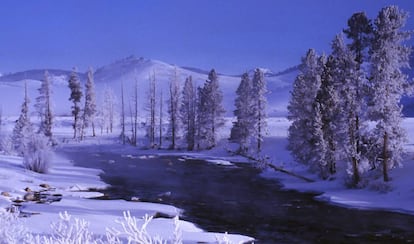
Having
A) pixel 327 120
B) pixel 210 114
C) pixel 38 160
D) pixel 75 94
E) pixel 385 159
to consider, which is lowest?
pixel 38 160

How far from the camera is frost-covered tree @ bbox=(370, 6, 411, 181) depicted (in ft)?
95.0

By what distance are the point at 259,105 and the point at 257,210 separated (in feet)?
136

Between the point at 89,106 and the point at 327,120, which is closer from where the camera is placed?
the point at 327,120

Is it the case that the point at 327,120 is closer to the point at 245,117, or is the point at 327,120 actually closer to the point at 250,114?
the point at 250,114

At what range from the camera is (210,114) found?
70625 millimetres

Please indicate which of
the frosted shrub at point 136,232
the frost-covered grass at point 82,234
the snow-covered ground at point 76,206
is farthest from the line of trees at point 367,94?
the frosted shrub at point 136,232

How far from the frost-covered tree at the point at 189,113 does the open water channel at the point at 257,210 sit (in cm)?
3034

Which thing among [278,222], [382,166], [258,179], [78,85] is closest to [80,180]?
[258,179]

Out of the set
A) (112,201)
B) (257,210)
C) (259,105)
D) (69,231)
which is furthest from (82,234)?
(259,105)

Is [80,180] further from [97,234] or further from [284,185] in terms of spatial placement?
[97,234]

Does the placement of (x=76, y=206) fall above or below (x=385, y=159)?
below

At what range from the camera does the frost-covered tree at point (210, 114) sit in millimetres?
69938

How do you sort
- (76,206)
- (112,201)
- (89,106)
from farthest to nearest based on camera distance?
(89,106), (112,201), (76,206)

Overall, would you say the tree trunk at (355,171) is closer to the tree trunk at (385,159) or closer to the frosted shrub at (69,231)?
the tree trunk at (385,159)
